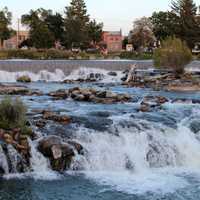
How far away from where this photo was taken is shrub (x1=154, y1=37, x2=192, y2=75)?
35312mm

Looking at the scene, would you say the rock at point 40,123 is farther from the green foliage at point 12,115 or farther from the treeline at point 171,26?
the treeline at point 171,26

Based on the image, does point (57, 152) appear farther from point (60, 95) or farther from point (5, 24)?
point (5, 24)

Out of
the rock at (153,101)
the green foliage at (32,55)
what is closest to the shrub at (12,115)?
the rock at (153,101)

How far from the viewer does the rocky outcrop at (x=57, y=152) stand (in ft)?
44.3

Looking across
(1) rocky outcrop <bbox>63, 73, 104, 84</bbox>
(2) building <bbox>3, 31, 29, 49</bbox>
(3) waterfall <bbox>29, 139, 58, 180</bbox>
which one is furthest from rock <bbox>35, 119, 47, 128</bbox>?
(2) building <bbox>3, 31, 29, 49</bbox>

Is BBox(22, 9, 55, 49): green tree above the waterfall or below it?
above

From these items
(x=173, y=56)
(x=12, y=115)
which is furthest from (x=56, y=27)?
(x=12, y=115)

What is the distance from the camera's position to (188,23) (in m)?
70.2

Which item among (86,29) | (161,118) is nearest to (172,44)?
(161,118)

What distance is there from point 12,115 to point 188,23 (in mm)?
58678

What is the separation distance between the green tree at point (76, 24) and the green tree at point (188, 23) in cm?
1409

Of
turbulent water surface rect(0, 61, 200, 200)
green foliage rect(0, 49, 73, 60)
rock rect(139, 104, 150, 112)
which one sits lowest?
turbulent water surface rect(0, 61, 200, 200)

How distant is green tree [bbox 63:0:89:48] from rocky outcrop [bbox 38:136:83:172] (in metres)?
60.9

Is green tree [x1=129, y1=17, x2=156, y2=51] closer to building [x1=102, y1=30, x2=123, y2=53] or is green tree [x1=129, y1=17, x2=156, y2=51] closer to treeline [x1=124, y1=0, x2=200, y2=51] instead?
treeline [x1=124, y1=0, x2=200, y2=51]
